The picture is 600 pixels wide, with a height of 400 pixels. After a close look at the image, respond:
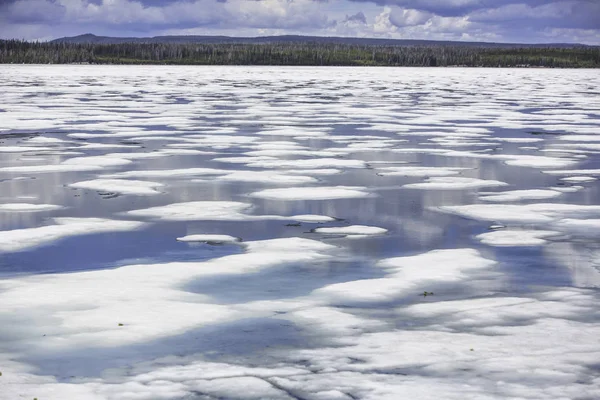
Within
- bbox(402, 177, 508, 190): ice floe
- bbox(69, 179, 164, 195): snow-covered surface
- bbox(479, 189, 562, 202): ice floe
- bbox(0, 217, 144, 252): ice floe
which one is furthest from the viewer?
bbox(402, 177, 508, 190): ice floe

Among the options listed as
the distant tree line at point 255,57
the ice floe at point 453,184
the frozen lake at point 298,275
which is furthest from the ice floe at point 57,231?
the distant tree line at point 255,57

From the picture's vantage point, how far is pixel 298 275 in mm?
4613

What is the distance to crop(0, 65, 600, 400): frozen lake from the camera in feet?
10.4

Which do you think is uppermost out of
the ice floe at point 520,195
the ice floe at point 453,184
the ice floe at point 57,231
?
the ice floe at point 520,195

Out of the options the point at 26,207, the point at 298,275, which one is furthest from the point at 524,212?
the point at 26,207

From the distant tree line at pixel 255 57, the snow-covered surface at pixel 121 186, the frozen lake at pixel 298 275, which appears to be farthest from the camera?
the distant tree line at pixel 255 57

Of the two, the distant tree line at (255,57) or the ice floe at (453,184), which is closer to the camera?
the ice floe at (453,184)

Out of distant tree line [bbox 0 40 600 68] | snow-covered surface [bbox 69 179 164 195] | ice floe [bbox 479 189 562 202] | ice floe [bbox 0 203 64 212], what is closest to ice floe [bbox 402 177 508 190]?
ice floe [bbox 479 189 562 202]

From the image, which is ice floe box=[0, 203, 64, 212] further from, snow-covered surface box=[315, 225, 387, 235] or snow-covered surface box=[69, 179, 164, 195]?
snow-covered surface box=[315, 225, 387, 235]

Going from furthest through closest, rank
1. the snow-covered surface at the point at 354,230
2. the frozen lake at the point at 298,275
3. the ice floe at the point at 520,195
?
the ice floe at the point at 520,195 → the snow-covered surface at the point at 354,230 → the frozen lake at the point at 298,275

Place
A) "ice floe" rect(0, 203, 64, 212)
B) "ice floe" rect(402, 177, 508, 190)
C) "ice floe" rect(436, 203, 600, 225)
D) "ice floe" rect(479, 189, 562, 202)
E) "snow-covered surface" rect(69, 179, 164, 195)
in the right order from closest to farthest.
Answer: "ice floe" rect(436, 203, 600, 225), "ice floe" rect(0, 203, 64, 212), "ice floe" rect(479, 189, 562, 202), "snow-covered surface" rect(69, 179, 164, 195), "ice floe" rect(402, 177, 508, 190)

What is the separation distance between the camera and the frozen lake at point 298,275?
3.16 metres

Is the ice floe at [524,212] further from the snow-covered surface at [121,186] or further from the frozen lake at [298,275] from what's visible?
the snow-covered surface at [121,186]

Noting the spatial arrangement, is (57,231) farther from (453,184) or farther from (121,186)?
(453,184)
